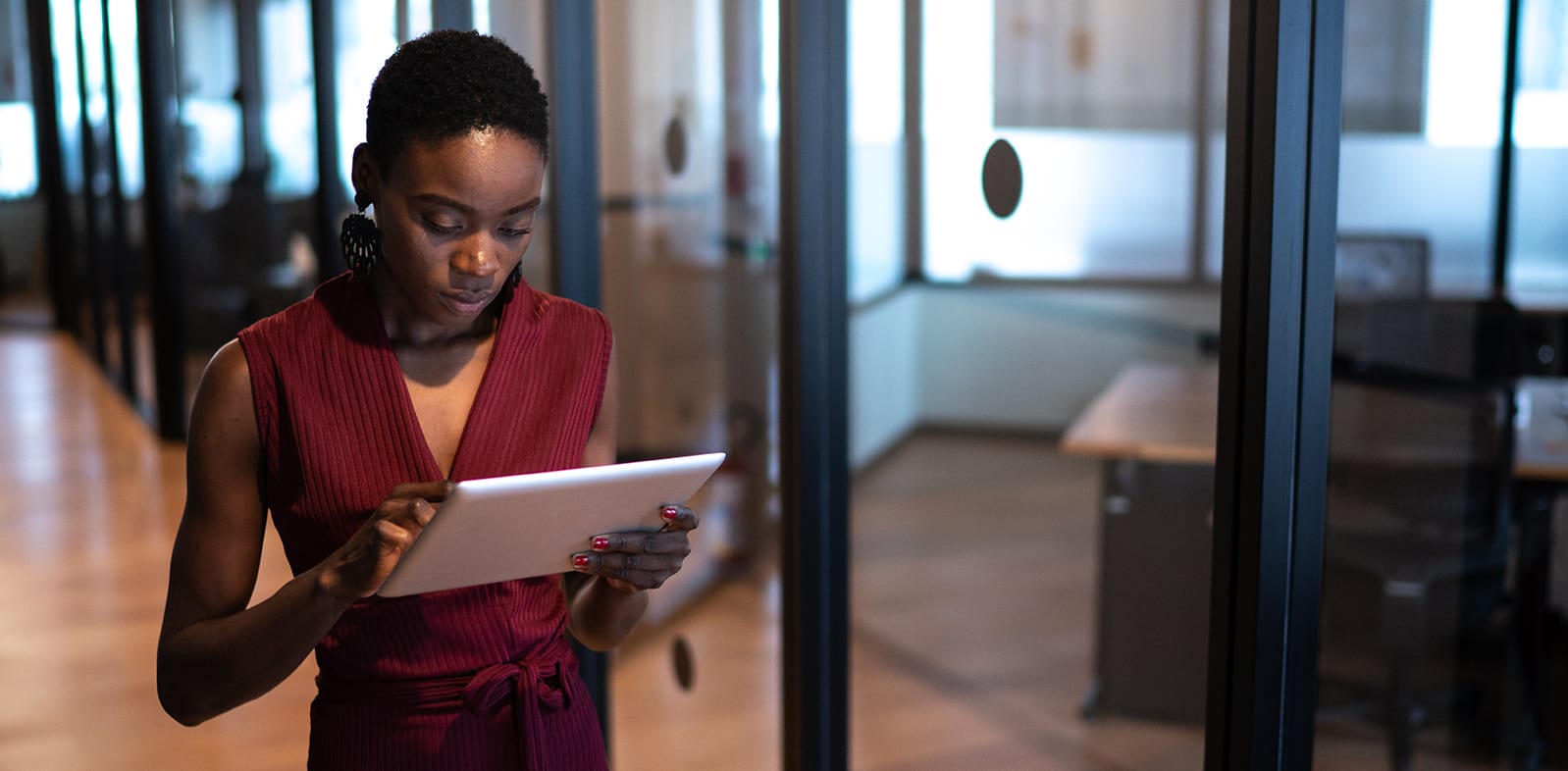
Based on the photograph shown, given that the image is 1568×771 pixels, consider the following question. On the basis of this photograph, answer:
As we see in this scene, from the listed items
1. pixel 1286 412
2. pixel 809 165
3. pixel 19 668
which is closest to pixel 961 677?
pixel 809 165

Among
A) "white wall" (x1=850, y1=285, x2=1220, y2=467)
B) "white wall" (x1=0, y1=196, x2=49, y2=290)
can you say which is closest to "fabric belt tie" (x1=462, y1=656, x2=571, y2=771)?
"white wall" (x1=850, y1=285, x2=1220, y2=467)

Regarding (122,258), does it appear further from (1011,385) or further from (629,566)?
(629,566)

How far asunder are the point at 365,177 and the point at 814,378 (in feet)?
3.67

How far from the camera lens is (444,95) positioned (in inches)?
47.3

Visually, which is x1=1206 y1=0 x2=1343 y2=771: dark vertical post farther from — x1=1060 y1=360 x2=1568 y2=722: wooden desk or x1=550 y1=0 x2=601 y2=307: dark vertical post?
x1=550 y1=0 x2=601 y2=307: dark vertical post

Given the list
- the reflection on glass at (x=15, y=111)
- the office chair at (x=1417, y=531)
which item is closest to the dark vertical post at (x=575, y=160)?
the office chair at (x=1417, y=531)

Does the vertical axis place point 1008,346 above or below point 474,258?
below

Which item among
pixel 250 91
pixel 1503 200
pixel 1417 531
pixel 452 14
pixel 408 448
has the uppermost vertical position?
pixel 250 91

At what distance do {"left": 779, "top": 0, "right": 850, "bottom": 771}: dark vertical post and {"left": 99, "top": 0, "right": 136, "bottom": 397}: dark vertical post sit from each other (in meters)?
6.21

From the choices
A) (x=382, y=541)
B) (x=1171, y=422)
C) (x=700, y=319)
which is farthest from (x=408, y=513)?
(x=700, y=319)

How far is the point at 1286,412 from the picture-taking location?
167cm

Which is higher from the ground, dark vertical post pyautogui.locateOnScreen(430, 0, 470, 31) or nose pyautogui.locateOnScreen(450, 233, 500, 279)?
dark vertical post pyautogui.locateOnScreen(430, 0, 470, 31)

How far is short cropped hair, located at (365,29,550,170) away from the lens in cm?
120

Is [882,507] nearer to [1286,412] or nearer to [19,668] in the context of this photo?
[19,668]
